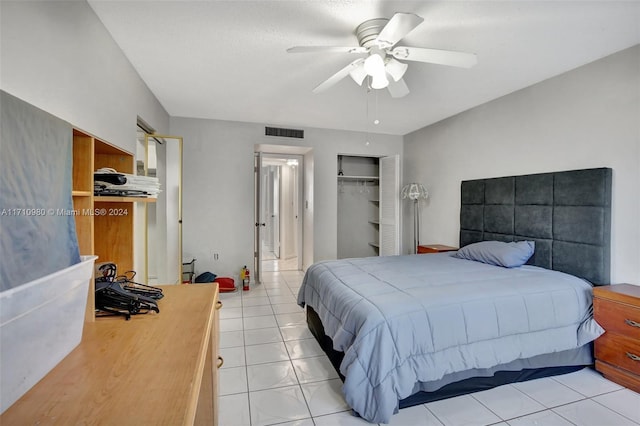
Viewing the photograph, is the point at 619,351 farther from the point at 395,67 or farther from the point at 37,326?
the point at 37,326

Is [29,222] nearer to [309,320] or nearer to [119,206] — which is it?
[119,206]

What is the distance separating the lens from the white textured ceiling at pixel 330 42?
185 cm

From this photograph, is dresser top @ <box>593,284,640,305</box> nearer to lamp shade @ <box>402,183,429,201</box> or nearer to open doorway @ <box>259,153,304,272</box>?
lamp shade @ <box>402,183,429,201</box>

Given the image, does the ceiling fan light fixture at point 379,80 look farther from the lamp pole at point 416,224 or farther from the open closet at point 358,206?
the open closet at point 358,206

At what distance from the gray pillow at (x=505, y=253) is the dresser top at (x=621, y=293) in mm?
626

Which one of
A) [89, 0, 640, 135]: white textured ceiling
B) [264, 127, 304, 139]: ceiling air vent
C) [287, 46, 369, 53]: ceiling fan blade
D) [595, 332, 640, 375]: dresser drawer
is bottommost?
[595, 332, 640, 375]: dresser drawer

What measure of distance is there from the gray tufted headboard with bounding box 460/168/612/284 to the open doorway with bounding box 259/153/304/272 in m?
3.01

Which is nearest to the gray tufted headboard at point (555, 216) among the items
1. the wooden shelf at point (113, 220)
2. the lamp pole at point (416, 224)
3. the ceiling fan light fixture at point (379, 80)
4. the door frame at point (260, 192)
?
the lamp pole at point (416, 224)

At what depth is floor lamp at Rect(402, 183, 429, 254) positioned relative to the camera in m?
4.42

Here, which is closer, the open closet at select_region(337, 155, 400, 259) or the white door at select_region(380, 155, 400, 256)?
the white door at select_region(380, 155, 400, 256)

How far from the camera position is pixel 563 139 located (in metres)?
2.80

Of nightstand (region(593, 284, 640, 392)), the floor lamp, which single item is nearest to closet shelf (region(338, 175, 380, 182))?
the floor lamp

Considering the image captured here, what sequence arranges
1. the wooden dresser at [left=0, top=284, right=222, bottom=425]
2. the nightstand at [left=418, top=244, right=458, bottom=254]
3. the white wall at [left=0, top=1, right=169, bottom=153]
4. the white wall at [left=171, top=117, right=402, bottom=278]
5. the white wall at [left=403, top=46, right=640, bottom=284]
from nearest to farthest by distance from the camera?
1. the wooden dresser at [left=0, top=284, right=222, bottom=425]
2. the white wall at [left=0, top=1, right=169, bottom=153]
3. the white wall at [left=403, top=46, right=640, bottom=284]
4. the nightstand at [left=418, top=244, right=458, bottom=254]
5. the white wall at [left=171, top=117, right=402, bottom=278]

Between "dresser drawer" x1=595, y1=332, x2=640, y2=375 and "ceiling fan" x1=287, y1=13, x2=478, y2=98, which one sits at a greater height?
"ceiling fan" x1=287, y1=13, x2=478, y2=98
